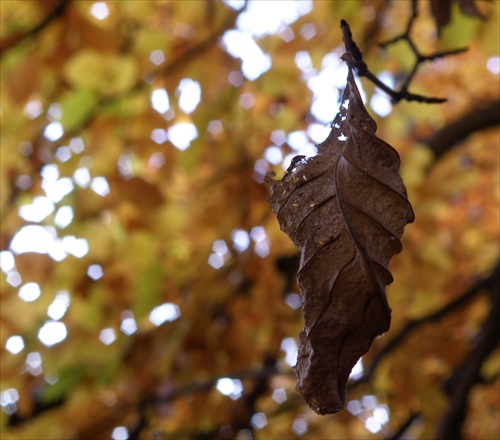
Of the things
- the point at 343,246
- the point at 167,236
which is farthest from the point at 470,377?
the point at 343,246

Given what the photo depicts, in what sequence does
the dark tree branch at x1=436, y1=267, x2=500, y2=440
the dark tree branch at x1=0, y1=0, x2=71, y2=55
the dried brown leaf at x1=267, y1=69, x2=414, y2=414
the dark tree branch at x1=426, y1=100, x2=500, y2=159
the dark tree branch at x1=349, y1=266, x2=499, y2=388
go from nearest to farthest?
the dried brown leaf at x1=267, y1=69, x2=414, y2=414 < the dark tree branch at x1=0, y1=0, x2=71, y2=55 < the dark tree branch at x1=436, y1=267, x2=500, y2=440 < the dark tree branch at x1=349, y1=266, x2=499, y2=388 < the dark tree branch at x1=426, y1=100, x2=500, y2=159

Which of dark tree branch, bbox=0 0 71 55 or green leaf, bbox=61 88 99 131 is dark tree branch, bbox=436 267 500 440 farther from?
dark tree branch, bbox=0 0 71 55

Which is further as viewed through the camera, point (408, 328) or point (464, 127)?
point (464, 127)

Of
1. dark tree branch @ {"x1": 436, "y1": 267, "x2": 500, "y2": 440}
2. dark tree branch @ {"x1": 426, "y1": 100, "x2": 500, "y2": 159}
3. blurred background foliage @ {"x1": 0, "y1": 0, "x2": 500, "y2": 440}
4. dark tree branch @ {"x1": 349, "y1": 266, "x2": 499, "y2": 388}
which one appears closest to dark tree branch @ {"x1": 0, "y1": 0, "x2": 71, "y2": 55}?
blurred background foliage @ {"x1": 0, "y1": 0, "x2": 500, "y2": 440}

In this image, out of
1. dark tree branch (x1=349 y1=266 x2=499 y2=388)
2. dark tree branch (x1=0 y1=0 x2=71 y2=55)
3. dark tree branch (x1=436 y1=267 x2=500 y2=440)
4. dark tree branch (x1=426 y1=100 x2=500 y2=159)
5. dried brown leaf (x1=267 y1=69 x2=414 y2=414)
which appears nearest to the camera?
dried brown leaf (x1=267 y1=69 x2=414 y2=414)

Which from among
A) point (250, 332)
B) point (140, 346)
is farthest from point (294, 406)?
point (140, 346)

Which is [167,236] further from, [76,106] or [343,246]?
[343,246]

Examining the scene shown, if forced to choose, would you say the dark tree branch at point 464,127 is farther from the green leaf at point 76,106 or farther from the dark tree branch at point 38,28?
the dark tree branch at point 38,28
